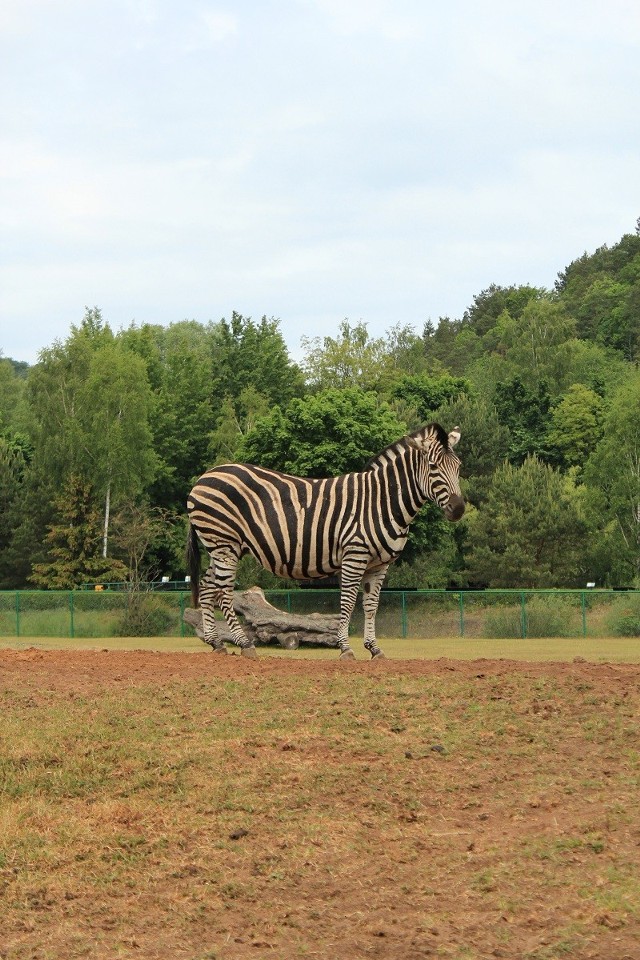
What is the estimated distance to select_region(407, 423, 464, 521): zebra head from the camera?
66.7ft

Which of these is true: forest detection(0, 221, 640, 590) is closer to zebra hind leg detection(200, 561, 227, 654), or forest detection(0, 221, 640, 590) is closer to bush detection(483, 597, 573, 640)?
bush detection(483, 597, 573, 640)

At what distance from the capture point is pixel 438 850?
891cm

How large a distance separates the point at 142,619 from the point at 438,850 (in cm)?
3303

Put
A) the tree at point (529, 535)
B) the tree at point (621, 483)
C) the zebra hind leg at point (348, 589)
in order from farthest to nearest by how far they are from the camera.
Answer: the tree at point (621, 483), the tree at point (529, 535), the zebra hind leg at point (348, 589)

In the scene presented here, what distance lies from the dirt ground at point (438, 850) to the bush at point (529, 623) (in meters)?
25.6

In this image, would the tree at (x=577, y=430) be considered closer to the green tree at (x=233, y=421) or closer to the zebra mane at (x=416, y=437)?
the green tree at (x=233, y=421)

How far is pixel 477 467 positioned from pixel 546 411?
46.2ft

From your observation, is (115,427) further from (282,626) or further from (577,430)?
(282,626)

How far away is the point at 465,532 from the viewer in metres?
66.1

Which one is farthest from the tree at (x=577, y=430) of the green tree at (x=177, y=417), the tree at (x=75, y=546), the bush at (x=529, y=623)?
the bush at (x=529, y=623)

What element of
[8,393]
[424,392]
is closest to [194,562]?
[424,392]

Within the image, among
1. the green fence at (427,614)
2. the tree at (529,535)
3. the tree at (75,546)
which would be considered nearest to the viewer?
the green fence at (427,614)

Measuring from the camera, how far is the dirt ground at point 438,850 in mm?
7457

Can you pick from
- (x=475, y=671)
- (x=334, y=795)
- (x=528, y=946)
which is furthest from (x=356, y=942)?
(x=475, y=671)
